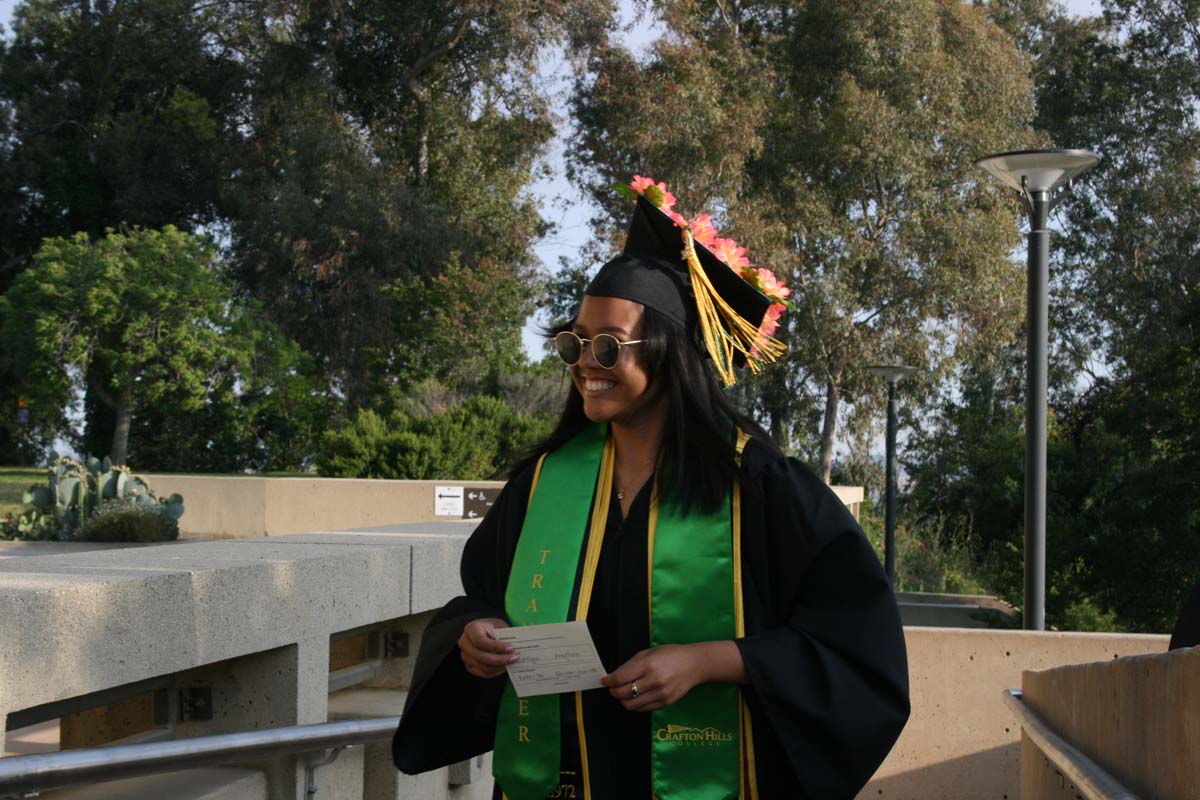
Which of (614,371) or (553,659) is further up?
(614,371)

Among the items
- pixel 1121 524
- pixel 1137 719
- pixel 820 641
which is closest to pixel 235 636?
pixel 820 641

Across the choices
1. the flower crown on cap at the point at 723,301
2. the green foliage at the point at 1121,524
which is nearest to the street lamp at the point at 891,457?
the green foliage at the point at 1121,524

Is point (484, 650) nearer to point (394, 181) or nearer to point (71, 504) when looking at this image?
point (71, 504)

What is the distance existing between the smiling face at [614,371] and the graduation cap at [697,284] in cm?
3

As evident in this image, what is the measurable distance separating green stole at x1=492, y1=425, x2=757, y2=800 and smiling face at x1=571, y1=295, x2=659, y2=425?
17 cm

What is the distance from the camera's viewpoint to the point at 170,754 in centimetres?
254

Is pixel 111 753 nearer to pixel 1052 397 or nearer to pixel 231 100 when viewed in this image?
pixel 1052 397

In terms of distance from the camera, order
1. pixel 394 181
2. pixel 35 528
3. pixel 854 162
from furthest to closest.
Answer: pixel 394 181
pixel 854 162
pixel 35 528

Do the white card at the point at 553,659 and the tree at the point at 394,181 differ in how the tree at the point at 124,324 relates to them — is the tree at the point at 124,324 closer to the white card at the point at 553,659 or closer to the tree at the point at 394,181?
the tree at the point at 394,181

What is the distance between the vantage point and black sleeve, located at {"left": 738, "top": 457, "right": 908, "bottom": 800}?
228 centimetres

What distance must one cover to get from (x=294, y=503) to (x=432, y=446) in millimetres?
3727

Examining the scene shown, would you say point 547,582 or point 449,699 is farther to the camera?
point 449,699

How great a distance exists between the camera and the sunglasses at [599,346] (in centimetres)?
249

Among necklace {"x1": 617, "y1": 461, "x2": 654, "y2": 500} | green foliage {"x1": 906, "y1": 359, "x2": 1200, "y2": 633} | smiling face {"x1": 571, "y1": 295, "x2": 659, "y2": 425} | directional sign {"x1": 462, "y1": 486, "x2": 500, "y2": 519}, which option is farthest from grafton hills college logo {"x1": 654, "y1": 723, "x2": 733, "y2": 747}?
directional sign {"x1": 462, "y1": 486, "x2": 500, "y2": 519}
